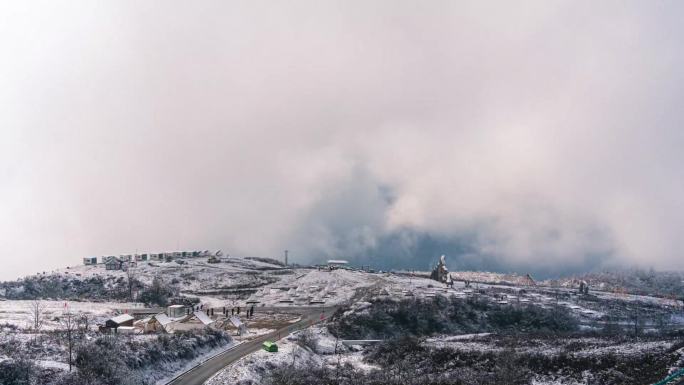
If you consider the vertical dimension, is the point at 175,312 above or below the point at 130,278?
below

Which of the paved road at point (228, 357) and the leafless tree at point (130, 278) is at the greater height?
the leafless tree at point (130, 278)

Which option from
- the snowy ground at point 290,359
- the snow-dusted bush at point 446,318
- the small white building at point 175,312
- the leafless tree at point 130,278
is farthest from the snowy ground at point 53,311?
the snow-dusted bush at point 446,318

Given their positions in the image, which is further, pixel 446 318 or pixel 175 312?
pixel 446 318

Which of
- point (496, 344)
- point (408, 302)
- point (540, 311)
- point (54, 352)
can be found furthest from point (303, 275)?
point (54, 352)

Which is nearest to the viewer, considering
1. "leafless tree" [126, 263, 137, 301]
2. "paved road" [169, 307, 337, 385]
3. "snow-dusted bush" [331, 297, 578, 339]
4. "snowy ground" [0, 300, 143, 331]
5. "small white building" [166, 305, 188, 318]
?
"paved road" [169, 307, 337, 385]

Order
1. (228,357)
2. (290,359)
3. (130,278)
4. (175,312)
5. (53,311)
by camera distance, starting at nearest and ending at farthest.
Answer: (228,357) → (290,359) → (175,312) → (53,311) → (130,278)

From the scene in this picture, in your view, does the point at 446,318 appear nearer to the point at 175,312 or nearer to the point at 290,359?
the point at 290,359

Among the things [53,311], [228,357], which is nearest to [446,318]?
[228,357]

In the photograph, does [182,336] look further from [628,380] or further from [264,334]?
[628,380]

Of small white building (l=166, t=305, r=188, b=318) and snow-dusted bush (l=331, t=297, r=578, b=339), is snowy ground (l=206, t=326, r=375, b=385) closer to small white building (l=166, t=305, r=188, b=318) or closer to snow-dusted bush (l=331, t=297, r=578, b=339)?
snow-dusted bush (l=331, t=297, r=578, b=339)

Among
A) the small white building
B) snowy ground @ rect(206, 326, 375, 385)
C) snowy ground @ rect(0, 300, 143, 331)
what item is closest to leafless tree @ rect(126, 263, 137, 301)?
snowy ground @ rect(0, 300, 143, 331)

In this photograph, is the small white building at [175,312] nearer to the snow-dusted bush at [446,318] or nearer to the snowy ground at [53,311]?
the snowy ground at [53,311]
